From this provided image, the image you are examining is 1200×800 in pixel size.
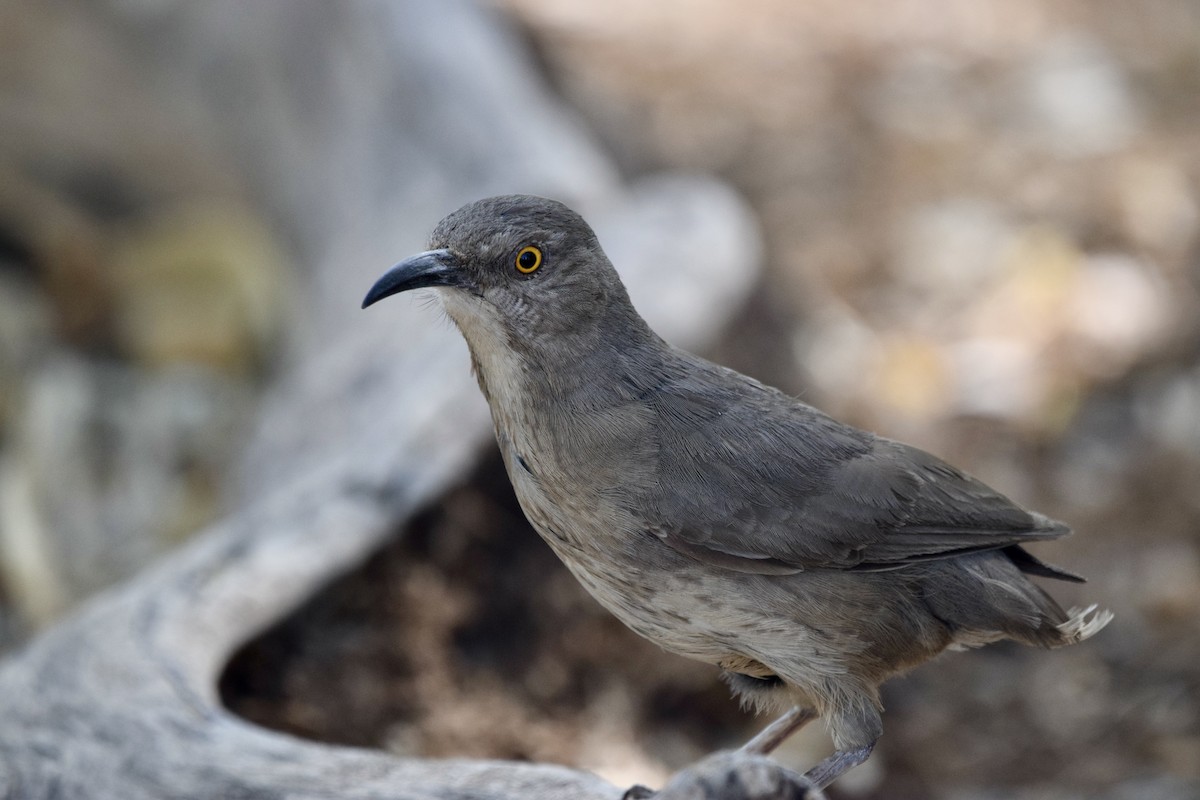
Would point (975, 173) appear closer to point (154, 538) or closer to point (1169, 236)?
point (1169, 236)

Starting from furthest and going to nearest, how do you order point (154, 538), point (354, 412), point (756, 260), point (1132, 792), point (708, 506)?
point (154, 538), point (756, 260), point (354, 412), point (1132, 792), point (708, 506)

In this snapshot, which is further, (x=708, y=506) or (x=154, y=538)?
(x=154, y=538)

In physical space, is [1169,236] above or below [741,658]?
above

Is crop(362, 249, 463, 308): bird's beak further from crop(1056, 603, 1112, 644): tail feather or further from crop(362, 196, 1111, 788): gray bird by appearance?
crop(1056, 603, 1112, 644): tail feather

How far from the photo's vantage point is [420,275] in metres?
3.36

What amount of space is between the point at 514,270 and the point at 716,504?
81cm

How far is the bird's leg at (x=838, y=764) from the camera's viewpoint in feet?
10.9

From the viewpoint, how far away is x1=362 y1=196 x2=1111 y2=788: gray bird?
331cm

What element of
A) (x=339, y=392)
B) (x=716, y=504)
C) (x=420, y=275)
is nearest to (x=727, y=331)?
(x=339, y=392)

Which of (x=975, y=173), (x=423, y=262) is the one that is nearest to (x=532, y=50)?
(x=975, y=173)

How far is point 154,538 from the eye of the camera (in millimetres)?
7426

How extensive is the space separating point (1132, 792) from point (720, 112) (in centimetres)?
576

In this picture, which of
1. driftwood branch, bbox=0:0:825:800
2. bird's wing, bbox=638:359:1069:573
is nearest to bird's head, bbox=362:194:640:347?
bird's wing, bbox=638:359:1069:573

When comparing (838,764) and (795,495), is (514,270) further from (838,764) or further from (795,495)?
(838,764)
